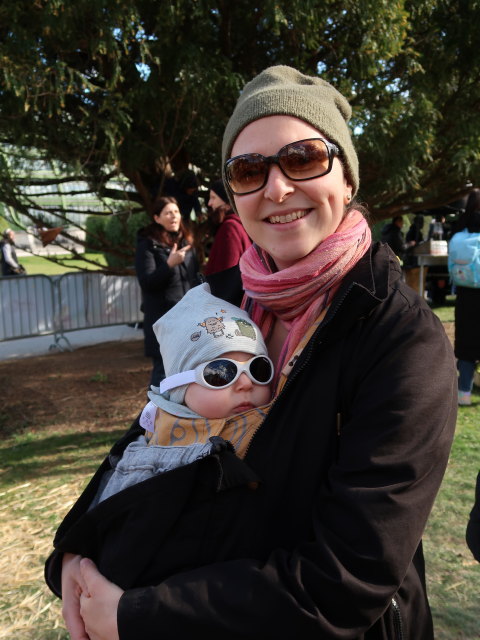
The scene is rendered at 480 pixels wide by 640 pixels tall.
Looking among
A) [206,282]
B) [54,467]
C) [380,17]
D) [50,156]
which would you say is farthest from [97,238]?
[206,282]

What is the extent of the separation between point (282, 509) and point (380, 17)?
4.61m

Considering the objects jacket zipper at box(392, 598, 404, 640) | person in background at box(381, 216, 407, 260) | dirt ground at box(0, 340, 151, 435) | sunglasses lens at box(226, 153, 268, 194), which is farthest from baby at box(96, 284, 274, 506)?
person in background at box(381, 216, 407, 260)

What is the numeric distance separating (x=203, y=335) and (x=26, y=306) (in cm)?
864

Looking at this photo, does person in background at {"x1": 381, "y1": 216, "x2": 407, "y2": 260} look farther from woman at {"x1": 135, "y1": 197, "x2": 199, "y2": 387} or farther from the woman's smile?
the woman's smile

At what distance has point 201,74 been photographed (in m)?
4.89

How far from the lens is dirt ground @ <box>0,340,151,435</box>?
6.26 m

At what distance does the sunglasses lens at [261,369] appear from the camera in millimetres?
Answer: 1530

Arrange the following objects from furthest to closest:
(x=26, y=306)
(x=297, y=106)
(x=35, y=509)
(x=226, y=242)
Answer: (x=26, y=306)
(x=226, y=242)
(x=35, y=509)
(x=297, y=106)

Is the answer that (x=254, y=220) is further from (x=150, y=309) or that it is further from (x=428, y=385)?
(x=150, y=309)

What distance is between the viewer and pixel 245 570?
118 cm

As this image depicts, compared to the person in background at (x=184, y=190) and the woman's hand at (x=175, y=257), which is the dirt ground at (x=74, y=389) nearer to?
Answer: the woman's hand at (x=175, y=257)

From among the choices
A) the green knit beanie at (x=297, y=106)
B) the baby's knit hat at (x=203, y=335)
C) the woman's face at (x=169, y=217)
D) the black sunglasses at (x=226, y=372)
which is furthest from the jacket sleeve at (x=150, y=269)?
the black sunglasses at (x=226, y=372)

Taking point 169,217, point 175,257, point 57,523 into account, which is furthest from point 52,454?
point 169,217

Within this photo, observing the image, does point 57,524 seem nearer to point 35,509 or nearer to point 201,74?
point 35,509
